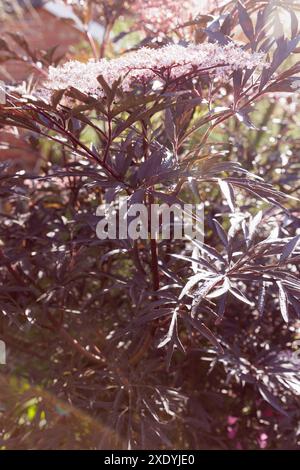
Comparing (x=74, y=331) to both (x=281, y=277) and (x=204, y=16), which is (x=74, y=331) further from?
(x=204, y=16)

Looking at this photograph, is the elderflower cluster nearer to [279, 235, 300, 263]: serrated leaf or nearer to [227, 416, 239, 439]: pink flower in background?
[279, 235, 300, 263]: serrated leaf

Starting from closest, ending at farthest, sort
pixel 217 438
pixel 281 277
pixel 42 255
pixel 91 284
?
pixel 281 277 → pixel 42 255 → pixel 217 438 → pixel 91 284

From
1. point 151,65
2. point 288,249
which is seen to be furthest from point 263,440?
point 151,65

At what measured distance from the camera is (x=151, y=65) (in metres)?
0.93

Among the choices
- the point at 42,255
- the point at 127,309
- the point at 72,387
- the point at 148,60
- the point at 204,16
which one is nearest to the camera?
the point at 148,60

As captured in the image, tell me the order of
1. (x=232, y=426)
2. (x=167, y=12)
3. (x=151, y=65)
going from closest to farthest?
(x=151, y=65)
(x=167, y=12)
(x=232, y=426)

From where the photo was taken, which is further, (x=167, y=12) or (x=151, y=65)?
(x=167, y=12)

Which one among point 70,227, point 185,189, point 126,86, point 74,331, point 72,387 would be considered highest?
point 126,86

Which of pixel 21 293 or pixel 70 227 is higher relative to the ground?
pixel 70 227

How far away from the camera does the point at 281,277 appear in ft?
3.37

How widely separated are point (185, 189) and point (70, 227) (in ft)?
1.19

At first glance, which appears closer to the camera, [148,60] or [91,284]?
[148,60]

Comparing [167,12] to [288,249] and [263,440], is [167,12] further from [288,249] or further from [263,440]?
[263,440]
